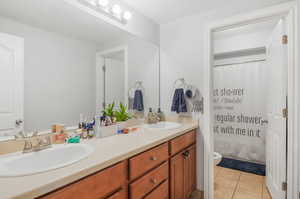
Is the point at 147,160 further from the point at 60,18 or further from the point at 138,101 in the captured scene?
the point at 60,18

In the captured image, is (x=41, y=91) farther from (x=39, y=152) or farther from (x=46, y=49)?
(x=39, y=152)

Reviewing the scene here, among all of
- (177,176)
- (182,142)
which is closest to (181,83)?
(182,142)

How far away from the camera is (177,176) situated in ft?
5.09

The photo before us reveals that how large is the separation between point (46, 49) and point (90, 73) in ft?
1.26

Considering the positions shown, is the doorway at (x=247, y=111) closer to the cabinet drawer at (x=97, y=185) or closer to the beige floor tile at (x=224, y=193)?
the beige floor tile at (x=224, y=193)

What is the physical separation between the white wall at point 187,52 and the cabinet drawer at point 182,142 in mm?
155

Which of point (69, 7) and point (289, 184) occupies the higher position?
point (69, 7)

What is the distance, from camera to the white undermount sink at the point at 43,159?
2.63ft

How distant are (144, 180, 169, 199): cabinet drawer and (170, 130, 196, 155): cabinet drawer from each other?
10.7 inches

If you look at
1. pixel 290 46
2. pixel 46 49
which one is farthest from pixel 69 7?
pixel 290 46

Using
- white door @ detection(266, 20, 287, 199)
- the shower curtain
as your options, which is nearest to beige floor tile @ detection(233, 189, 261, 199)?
white door @ detection(266, 20, 287, 199)

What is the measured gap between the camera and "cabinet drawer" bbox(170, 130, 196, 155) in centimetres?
150

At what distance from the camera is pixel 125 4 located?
5.86ft

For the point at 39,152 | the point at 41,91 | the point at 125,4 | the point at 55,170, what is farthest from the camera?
the point at 125,4
